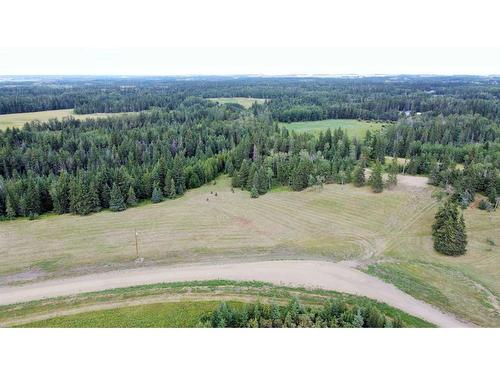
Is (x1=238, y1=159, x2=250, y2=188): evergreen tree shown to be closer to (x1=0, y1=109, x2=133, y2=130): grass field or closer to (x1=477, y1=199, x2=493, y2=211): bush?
(x1=477, y1=199, x2=493, y2=211): bush

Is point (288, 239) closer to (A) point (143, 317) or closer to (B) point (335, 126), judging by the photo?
(A) point (143, 317)

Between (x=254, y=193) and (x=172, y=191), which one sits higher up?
(x=254, y=193)

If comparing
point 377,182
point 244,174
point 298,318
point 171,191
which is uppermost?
point 298,318

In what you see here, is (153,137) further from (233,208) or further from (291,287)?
(291,287)

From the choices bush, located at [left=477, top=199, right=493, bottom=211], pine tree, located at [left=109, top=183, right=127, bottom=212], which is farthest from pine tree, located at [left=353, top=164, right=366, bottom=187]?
pine tree, located at [left=109, top=183, right=127, bottom=212]

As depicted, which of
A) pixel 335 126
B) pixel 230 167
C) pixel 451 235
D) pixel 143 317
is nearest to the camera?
pixel 143 317

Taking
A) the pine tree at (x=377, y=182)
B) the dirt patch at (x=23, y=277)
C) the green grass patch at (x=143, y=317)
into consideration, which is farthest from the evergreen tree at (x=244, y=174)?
the green grass patch at (x=143, y=317)

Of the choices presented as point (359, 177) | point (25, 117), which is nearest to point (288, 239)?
point (359, 177)

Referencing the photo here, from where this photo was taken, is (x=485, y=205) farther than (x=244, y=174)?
No
